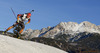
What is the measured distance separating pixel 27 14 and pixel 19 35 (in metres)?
4.10

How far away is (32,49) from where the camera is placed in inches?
664

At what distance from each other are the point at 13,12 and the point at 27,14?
4.31m

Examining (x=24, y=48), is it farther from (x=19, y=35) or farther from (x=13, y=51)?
(x=19, y=35)

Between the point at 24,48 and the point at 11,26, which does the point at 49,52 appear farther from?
the point at 11,26

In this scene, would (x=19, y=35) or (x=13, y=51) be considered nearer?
(x=13, y=51)

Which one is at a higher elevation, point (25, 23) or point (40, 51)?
point (25, 23)

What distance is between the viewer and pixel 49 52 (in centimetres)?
1869

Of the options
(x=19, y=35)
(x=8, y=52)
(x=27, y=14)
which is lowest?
(x=8, y=52)

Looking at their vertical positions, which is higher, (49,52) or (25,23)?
(25,23)

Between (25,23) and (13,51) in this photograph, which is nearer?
(13,51)

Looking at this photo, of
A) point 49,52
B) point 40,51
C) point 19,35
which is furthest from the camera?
point 19,35

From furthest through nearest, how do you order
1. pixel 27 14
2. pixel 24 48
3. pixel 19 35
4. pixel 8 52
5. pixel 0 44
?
1. pixel 19 35
2. pixel 27 14
3. pixel 24 48
4. pixel 0 44
5. pixel 8 52

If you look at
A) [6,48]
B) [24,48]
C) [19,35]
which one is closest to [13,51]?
[6,48]

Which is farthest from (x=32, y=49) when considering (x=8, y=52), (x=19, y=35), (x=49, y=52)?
(x=19, y=35)
